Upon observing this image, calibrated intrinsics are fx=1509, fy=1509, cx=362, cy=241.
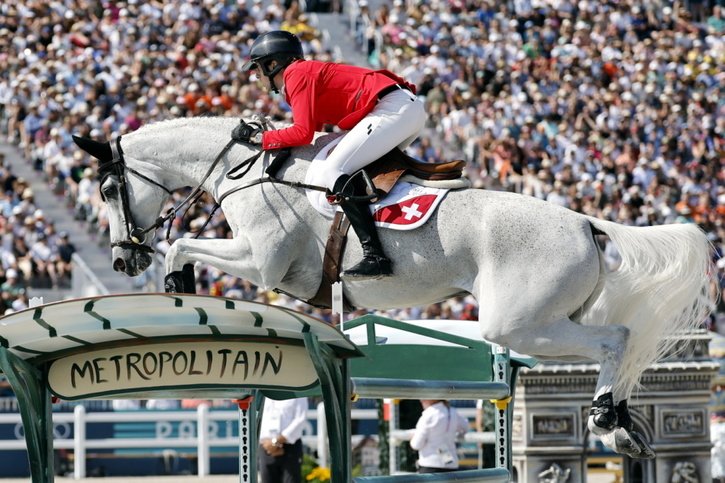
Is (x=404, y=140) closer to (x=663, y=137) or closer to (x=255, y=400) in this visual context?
(x=255, y=400)

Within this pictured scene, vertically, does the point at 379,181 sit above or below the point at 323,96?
below

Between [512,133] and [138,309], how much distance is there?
20.5 m

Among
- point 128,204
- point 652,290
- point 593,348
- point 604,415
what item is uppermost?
point 128,204

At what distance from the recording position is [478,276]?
7277mm

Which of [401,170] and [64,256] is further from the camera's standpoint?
[64,256]

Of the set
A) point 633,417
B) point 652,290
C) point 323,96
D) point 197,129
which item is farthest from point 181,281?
point 633,417

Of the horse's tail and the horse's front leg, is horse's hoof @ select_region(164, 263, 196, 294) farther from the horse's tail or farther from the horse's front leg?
the horse's tail

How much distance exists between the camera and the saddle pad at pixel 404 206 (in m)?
7.25

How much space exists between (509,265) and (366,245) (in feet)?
2.27

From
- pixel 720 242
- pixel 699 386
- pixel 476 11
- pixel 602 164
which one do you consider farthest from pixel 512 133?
pixel 699 386

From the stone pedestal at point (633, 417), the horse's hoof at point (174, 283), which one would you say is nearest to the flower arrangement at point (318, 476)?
the stone pedestal at point (633, 417)

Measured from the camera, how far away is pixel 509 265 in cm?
721

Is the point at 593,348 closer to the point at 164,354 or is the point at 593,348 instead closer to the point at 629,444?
the point at 629,444

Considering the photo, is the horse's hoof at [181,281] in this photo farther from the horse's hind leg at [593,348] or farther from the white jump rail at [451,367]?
the horse's hind leg at [593,348]
